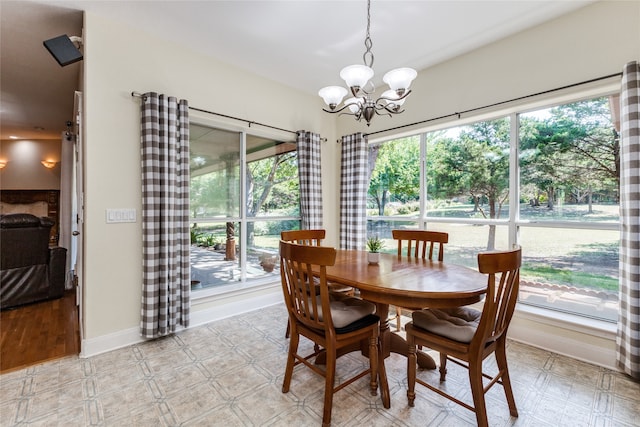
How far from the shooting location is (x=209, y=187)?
306 centimetres

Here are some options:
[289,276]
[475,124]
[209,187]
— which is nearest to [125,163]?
[209,187]

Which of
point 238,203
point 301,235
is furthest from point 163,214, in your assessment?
point 301,235

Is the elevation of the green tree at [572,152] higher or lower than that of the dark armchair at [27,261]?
higher

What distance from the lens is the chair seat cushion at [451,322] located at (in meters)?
1.48

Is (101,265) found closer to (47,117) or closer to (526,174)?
(526,174)

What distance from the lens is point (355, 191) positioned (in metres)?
3.77

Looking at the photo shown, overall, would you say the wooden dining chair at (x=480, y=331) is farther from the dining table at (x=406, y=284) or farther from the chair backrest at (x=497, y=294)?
the dining table at (x=406, y=284)

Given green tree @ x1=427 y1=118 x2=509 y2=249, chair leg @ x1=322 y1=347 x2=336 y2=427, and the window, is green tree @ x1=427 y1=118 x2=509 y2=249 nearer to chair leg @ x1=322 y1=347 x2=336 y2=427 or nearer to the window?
the window

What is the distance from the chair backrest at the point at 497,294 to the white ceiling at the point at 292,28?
204 centimetres

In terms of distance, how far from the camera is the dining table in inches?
57.6

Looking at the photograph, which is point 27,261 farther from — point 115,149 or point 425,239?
point 425,239

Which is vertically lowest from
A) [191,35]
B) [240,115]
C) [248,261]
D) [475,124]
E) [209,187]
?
[248,261]

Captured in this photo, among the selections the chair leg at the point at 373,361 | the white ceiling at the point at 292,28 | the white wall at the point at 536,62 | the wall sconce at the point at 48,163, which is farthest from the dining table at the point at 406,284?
the wall sconce at the point at 48,163

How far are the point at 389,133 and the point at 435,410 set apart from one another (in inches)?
114
